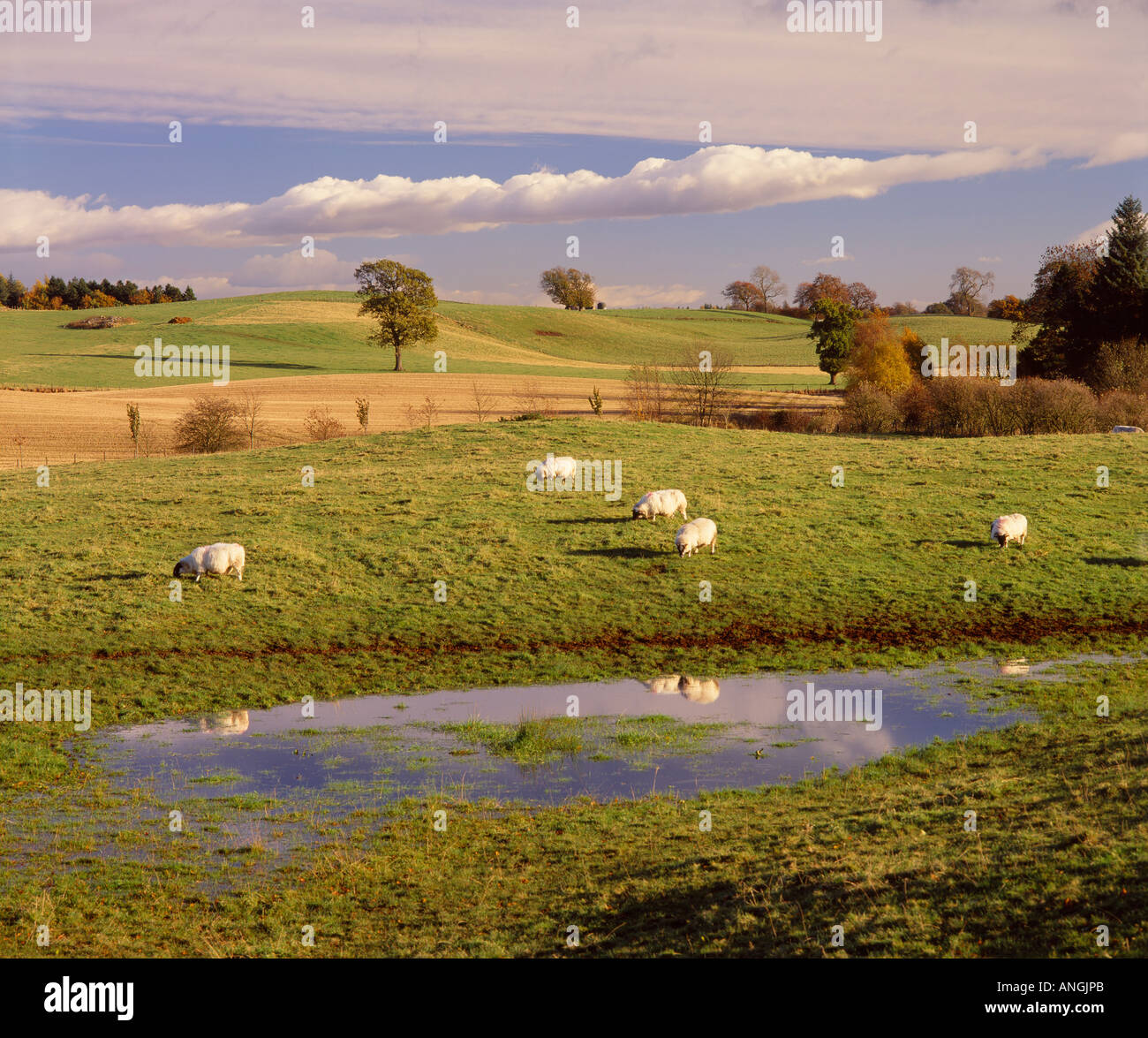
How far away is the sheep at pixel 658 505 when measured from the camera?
33.1 meters

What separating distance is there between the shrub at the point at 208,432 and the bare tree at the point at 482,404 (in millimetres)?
19602

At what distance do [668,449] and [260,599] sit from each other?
24.4 m

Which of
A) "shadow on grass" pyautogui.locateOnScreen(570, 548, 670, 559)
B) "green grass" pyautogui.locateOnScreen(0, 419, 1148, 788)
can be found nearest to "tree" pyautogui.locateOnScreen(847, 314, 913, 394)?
"green grass" pyautogui.locateOnScreen(0, 419, 1148, 788)

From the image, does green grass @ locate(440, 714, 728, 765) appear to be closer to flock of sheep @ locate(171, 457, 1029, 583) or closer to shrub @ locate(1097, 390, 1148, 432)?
flock of sheep @ locate(171, 457, 1029, 583)

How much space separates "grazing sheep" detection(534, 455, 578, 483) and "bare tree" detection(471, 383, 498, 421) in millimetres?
36291

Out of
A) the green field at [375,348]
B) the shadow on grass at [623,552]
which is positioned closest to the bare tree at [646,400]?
the green field at [375,348]

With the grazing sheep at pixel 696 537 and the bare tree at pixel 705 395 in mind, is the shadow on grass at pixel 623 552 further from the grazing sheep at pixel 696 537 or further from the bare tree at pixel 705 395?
the bare tree at pixel 705 395

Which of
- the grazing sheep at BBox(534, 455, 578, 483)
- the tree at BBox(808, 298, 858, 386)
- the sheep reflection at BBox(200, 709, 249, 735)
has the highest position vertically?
the tree at BBox(808, 298, 858, 386)

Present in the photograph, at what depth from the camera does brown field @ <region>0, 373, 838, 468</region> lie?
62.9m

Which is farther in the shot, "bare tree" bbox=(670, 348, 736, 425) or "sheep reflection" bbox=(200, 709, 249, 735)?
"bare tree" bbox=(670, 348, 736, 425)

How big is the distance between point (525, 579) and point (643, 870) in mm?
16090

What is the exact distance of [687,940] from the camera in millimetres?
10422

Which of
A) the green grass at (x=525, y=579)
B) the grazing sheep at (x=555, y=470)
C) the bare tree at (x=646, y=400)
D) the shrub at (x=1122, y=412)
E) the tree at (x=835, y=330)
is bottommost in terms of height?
the green grass at (x=525, y=579)
